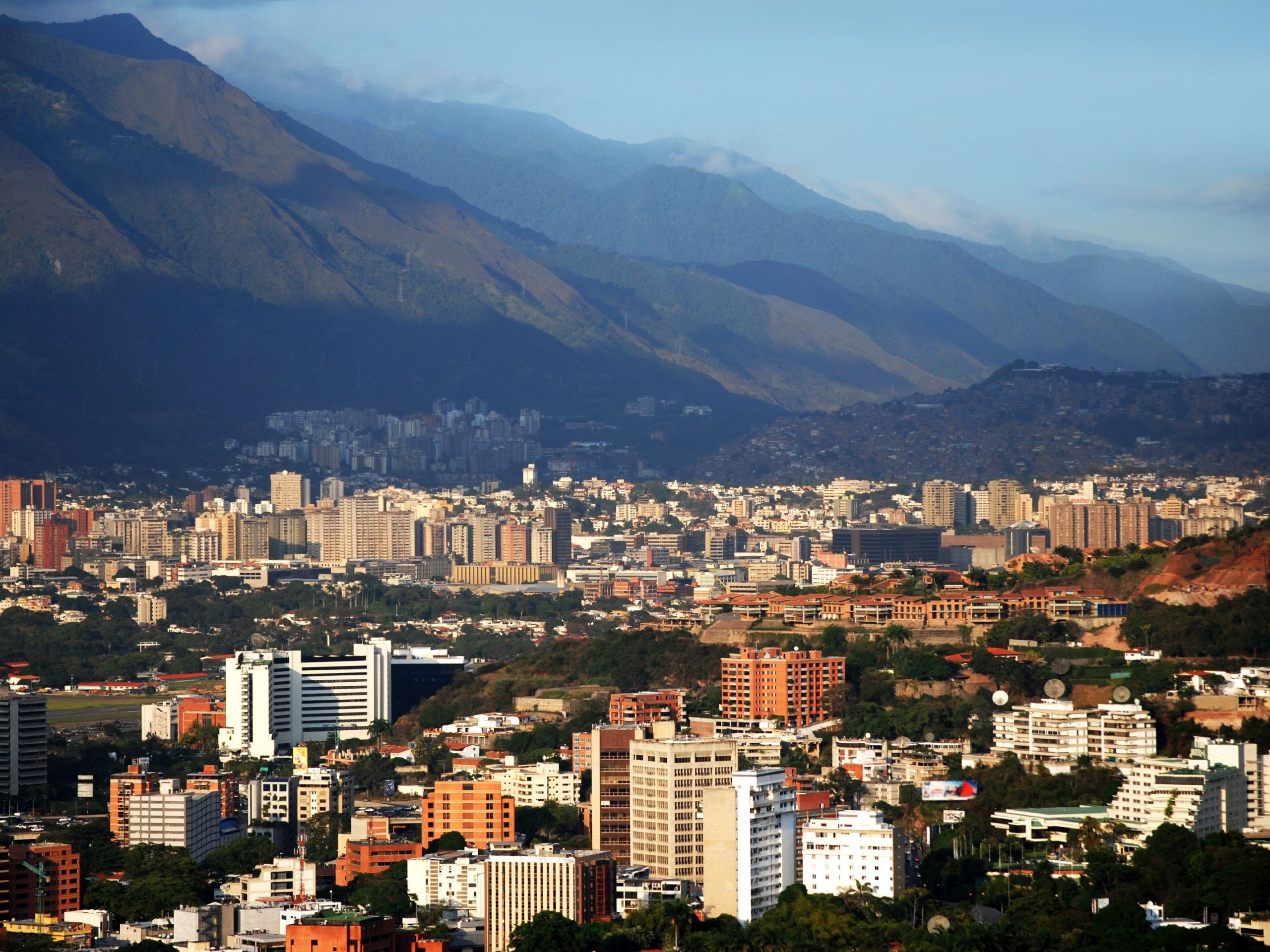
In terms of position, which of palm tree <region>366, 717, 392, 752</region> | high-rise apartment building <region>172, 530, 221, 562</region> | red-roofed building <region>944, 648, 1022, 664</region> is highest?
high-rise apartment building <region>172, 530, 221, 562</region>

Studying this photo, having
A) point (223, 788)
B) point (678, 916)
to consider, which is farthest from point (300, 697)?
point (678, 916)

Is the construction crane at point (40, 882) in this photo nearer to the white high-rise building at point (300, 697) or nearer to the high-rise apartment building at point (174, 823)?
the high-rise apartment building at point (174, 823)

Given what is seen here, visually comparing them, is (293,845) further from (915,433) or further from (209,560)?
(915,433)

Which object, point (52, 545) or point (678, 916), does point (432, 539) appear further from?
point (678, 916)

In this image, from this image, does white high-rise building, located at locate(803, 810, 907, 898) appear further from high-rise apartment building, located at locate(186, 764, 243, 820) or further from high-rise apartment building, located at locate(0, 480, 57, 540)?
high-rise apartment building, located at locate(0, 480, 57, 540)

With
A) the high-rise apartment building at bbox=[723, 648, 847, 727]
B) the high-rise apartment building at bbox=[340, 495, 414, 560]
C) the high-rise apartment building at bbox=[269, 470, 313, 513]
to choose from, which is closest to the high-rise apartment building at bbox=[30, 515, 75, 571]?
the high-rise apartment building at bbox=[340, 495, 414, 560]
